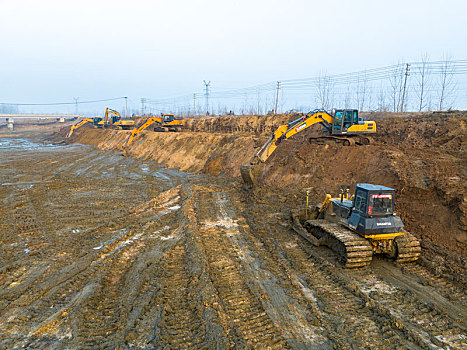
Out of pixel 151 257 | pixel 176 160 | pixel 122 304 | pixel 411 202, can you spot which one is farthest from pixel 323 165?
pixel 176 160

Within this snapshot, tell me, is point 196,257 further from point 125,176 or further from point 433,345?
point 125,176

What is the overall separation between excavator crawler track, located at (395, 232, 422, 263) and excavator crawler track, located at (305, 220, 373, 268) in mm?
946

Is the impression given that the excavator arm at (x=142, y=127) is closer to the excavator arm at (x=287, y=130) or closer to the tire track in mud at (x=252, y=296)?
the excavator arm at (x=287, y=130)

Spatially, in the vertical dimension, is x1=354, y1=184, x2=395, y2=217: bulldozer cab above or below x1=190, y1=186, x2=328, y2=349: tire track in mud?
above

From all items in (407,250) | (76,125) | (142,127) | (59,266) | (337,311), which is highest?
(76,125)

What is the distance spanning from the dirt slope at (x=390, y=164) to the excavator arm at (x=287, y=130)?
2076 mm

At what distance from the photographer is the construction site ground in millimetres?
5730

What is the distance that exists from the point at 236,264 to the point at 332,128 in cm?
A: 1151

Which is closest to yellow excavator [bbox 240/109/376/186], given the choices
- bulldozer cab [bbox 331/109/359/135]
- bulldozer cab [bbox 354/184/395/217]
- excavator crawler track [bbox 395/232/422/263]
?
bulldozer cab [bbox 331/109/359/135]

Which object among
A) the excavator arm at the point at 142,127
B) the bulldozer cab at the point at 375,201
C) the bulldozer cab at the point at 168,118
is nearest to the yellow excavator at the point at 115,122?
the excavator arm at the point at 142,127

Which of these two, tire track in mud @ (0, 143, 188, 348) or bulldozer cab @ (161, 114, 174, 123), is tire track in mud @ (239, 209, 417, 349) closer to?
tire track in mud @ (0, 143, 188, 348)

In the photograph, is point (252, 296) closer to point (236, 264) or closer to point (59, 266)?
point (236, 264)

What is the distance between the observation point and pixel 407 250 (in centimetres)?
841

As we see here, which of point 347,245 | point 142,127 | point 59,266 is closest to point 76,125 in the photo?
point 142,127
